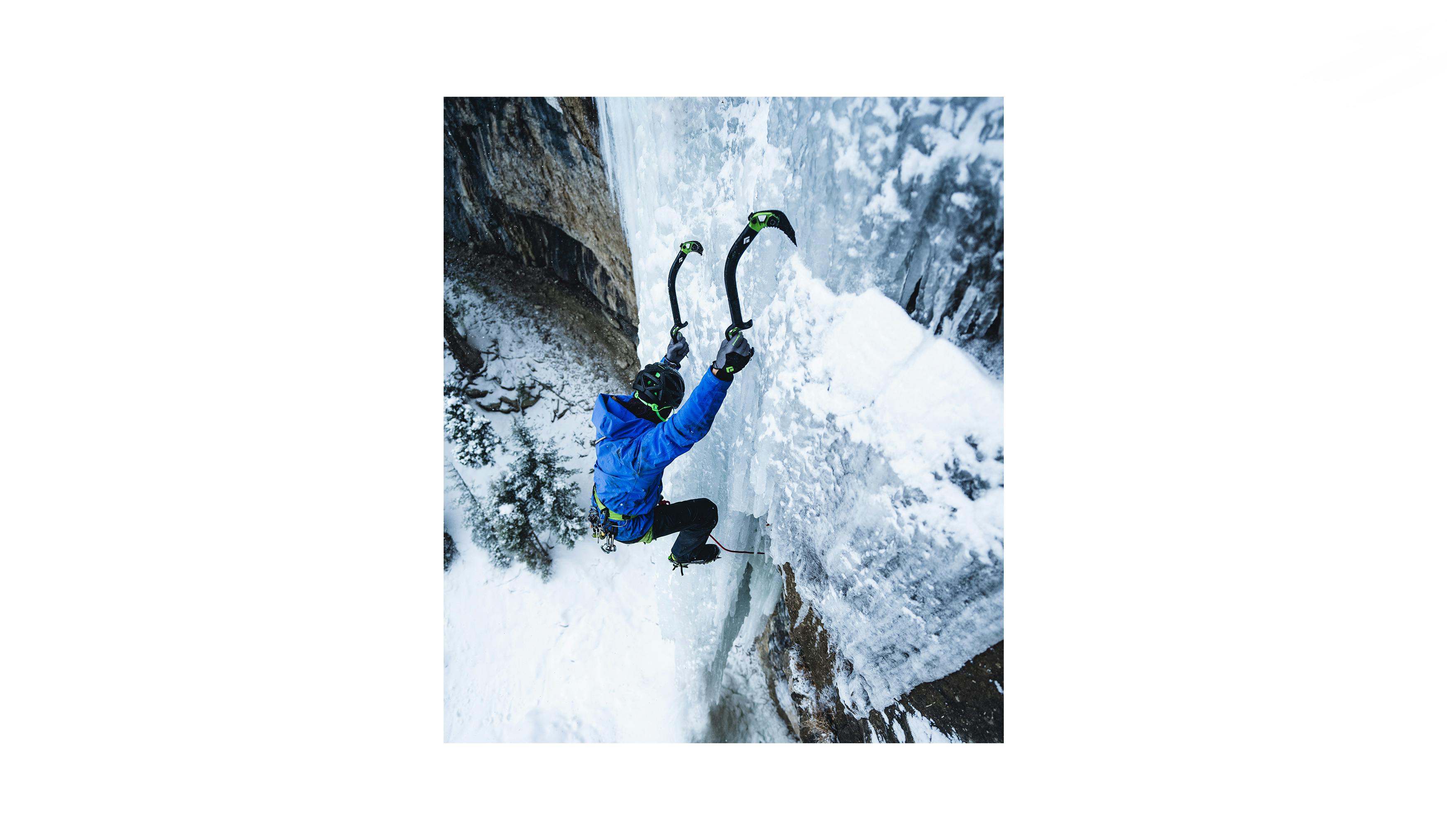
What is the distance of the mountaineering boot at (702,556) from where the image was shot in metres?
2.10

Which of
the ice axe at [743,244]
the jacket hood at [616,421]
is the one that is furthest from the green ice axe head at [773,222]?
the jacket hood at [616,421]

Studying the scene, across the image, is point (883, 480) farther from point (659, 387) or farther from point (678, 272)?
point (678, 272)

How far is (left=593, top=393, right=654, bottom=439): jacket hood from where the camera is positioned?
1728mm

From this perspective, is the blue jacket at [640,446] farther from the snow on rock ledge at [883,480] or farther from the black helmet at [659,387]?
the snow on rock ledge at [883,480]

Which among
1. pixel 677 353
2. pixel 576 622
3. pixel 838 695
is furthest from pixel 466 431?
pixel 838 695

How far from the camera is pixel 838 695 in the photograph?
185cm

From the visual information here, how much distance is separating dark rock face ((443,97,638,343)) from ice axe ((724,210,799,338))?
0.94m

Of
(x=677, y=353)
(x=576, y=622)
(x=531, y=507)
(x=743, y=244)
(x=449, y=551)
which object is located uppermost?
(x=743, y=244)

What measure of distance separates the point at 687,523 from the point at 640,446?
557 millimetres

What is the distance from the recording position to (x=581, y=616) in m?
2.30

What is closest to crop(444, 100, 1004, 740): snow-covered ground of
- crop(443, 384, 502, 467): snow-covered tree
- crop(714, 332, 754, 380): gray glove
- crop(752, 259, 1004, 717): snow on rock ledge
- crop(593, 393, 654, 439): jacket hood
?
crop(752, 259, 1004, 717): snow on rock ledge

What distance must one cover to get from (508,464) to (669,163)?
5.55ft

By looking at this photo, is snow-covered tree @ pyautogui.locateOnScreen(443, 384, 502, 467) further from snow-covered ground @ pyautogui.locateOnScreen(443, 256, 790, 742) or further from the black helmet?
the black helmet
